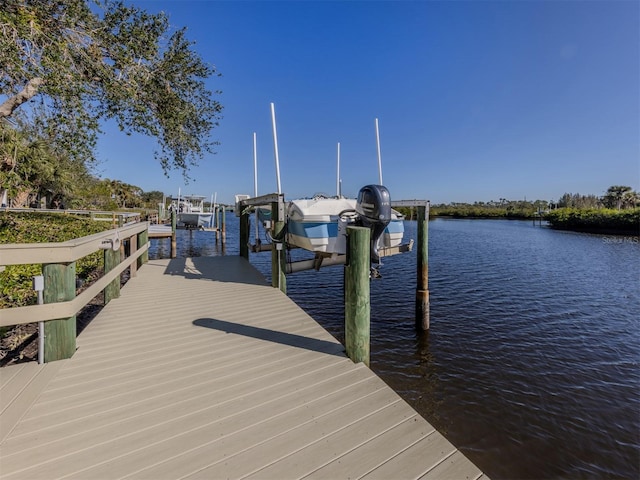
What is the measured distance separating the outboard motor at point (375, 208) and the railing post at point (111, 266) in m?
3.80

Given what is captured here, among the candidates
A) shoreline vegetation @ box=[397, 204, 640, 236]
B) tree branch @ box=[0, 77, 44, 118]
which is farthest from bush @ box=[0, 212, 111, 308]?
shoreline vegetation @ box=[397, 204, 640, 236]

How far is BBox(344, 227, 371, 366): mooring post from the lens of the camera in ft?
9.85

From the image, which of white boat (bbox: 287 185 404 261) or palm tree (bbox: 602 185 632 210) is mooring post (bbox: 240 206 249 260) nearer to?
white boat (bbox: 287 185 404 261)

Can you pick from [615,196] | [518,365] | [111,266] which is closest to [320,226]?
[111,266]

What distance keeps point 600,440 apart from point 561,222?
5216 cm

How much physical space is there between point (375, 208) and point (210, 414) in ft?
12.4

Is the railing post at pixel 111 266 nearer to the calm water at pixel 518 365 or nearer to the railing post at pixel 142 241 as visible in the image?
the railing post at pixel 142 241

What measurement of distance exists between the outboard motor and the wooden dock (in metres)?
2.28

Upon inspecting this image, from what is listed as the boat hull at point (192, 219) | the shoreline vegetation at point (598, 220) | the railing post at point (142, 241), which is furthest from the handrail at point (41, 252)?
the shoreline vegetation at point (598, 220)

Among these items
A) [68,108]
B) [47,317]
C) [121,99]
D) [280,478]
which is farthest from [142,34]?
[280,478]

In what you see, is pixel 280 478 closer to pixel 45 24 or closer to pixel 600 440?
pixel 600 440

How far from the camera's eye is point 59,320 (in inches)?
107

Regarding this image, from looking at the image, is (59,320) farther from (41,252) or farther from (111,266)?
(111,266)

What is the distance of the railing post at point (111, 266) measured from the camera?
14.2 feet
